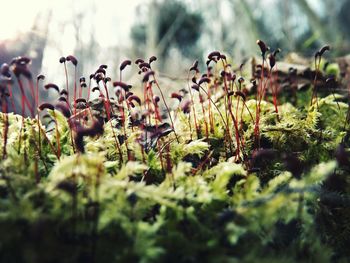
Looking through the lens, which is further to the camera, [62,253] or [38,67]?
[38,67]

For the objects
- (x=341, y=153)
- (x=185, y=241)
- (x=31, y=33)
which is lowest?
(x=185, y=241)

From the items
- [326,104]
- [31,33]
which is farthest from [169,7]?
[326,104]

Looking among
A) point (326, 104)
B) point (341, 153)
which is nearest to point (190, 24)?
point (326, 104)

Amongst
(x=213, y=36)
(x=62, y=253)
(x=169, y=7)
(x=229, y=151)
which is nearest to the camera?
(x=62, y=253)

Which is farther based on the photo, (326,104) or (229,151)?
(326,104)

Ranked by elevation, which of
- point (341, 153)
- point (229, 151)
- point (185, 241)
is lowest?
point (185, 241)

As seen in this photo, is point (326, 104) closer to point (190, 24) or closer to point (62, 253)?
point (62, 253)

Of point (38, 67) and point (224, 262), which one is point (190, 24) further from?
point (224, 262)

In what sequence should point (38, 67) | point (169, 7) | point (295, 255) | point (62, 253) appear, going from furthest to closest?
point (169, 7), point (38, 67), point (295, 255), point (62, 253)

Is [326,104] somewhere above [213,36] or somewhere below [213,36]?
below
